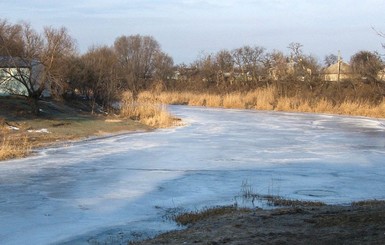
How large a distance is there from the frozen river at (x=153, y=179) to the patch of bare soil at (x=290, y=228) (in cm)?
84

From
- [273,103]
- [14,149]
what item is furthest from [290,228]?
[273,103]

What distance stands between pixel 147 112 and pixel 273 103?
1616cm

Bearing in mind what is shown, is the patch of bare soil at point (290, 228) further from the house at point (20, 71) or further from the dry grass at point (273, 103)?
the dry grass at point (273, 103)

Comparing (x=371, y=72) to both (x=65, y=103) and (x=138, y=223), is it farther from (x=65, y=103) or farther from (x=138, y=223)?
(x=138, y=223)

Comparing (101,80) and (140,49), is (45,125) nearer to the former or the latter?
(101,80)

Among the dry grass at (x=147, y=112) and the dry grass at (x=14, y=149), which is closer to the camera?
the dry grass at (x=14, y=149)

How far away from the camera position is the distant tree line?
22531 mm

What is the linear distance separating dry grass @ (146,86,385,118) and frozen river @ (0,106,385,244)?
1643 cm

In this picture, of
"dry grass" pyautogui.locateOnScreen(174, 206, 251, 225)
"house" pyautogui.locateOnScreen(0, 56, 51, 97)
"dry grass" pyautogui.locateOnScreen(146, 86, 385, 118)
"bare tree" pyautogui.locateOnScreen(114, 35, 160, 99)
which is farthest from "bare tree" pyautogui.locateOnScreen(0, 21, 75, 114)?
"bare tree" pyautogui.locateOnScreen(114, 35, 160, 99)

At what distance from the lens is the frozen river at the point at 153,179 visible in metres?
7.47

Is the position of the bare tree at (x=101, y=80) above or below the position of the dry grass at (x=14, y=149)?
above

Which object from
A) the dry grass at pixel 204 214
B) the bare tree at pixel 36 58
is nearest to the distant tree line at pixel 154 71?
the bare tree at pixel 36 58

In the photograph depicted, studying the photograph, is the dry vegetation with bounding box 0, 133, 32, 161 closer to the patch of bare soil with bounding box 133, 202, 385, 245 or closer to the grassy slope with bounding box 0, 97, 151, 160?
the grassy slope with bounding box 0, 97, 151, 160

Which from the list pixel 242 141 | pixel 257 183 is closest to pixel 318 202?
pixel 257 183
